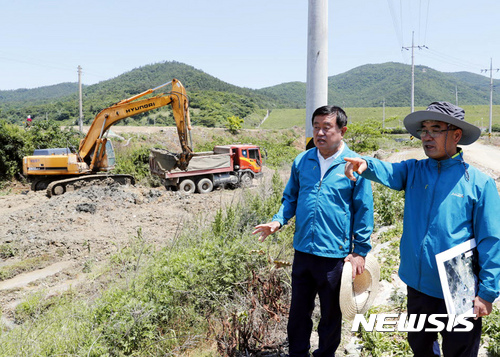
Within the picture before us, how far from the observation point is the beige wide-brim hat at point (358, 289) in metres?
2.66

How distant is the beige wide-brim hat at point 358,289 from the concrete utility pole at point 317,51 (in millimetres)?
1739

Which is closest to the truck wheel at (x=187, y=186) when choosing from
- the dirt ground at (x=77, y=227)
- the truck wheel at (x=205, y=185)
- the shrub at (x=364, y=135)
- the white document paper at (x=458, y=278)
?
the truck wheel at (x=205, y=185)

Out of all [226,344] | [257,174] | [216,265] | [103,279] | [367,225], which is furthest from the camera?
[257,174]

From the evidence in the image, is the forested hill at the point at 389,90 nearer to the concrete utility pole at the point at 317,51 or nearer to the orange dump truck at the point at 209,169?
the orange dump truck at the point at 209,169

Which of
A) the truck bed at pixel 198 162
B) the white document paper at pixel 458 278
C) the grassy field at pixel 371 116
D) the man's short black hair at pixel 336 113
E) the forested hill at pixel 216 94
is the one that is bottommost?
the white document paper at pixel 458 278

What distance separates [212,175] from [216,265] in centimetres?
1223

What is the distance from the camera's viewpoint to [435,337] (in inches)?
91.2

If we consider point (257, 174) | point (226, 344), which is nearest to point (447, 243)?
point (226, 344)

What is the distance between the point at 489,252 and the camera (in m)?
2.02

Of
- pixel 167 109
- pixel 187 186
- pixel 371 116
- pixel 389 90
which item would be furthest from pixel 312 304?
pixel 389 90

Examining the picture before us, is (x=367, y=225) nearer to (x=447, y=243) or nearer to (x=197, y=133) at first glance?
(x=447, y=243)

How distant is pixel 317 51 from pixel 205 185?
1200cm

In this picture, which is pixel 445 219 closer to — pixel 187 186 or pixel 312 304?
pixel 312 304

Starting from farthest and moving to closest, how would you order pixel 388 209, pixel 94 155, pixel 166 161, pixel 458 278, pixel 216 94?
pixel 216 94 < pixel 166 161 < pixel 94 155 < pixel 388 209 < pixel 458 278
